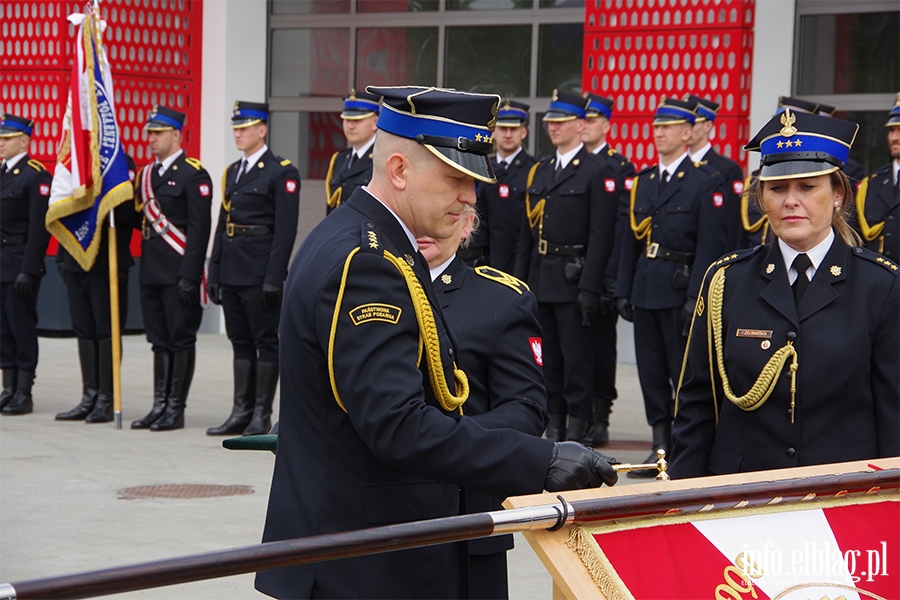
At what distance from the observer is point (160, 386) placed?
8922mm

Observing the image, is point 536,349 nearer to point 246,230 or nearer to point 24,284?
point 246,230

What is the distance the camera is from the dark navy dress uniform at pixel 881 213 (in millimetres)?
7655

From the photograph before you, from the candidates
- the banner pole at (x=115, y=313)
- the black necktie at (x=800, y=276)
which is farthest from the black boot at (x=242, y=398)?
the black necktie at (x=800, y=276)

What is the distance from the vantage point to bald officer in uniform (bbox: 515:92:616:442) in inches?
320

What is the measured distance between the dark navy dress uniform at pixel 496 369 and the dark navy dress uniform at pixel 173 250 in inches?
232

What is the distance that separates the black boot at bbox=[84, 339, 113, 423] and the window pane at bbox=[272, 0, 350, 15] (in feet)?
22.2

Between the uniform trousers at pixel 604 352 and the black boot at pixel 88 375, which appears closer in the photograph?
the uniform trousers at pixel 604 352

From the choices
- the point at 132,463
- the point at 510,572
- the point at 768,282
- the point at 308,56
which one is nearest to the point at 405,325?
the point at 768,282

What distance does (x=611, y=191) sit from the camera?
819 cm

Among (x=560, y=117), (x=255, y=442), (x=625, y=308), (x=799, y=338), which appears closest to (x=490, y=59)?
(x=560, y=117)

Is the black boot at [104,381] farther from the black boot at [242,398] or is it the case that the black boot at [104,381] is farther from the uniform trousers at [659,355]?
the uniform trousers at [659,355]

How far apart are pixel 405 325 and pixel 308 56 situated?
13058 mm

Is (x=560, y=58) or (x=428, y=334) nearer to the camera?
(x=428, y=334)

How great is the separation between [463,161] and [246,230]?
20.9 ft
